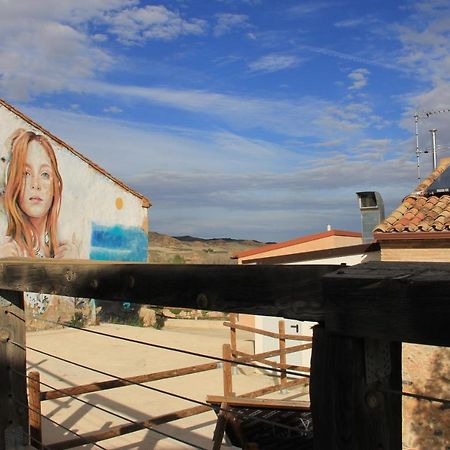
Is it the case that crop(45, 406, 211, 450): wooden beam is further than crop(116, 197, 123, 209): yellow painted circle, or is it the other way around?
crop(116, 197, 123, 209): yellow painted circle

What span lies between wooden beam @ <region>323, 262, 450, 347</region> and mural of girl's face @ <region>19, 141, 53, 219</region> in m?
18.1

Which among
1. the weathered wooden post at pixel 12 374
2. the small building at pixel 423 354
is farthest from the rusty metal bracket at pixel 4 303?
the small building at pixel 423 354

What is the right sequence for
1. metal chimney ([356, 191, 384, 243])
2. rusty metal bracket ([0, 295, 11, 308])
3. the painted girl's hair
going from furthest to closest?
the painted girl's hair, metal chimney ([356, 191, 384, 243]), rusty metal bracket ([0, 295, 11, 308])

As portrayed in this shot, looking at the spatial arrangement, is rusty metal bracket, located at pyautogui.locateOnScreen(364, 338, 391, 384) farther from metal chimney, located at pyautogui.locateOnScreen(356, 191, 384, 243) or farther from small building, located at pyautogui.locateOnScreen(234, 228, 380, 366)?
metal chimney, located at pyautogui.locateOnScreen(356, 191, 384, 243)

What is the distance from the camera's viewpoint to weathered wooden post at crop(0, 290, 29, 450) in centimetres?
262

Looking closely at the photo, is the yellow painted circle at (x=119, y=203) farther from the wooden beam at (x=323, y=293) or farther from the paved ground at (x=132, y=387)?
the wooden beam at (x=323, y=293)

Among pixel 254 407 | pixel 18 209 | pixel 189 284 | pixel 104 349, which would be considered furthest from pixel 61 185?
pixel 189 284

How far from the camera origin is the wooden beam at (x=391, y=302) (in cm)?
107

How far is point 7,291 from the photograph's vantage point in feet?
9.02

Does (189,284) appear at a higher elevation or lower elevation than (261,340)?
higher

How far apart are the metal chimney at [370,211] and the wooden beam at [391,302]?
1264 centimetres

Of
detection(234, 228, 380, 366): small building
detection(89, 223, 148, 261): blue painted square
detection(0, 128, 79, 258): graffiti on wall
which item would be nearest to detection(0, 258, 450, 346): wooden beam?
detection(234, 228, 380, 366): small building

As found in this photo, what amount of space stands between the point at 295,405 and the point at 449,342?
533 centimetres

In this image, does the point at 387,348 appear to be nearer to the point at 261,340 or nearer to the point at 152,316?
the point at 261,340
